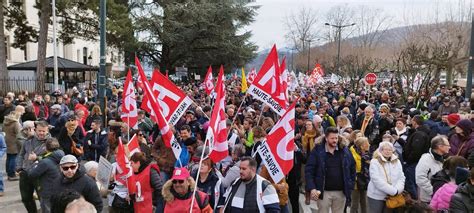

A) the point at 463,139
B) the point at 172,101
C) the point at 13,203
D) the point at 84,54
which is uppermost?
the point at 84,54

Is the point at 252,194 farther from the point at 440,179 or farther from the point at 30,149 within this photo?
the point at 30,149

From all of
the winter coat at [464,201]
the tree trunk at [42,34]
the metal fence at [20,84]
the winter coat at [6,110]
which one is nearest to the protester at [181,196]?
the winter coat at [464,201]

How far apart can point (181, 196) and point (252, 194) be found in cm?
70

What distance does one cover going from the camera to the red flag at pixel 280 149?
16.8 ft

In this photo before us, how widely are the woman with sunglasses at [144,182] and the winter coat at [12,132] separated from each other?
213 inches

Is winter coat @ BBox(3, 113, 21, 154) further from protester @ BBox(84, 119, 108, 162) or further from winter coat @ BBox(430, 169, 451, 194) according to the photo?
winter coat @ BBox(430, 169, 451, 194)

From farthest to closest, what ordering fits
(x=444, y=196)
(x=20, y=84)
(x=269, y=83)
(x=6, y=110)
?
1. (x=20, y=84)
2. (x=6, y=110)
3. (x=269, y=83)
4. (x=444, y=196)

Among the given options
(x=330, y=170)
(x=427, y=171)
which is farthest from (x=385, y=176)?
(x=330, y=170)

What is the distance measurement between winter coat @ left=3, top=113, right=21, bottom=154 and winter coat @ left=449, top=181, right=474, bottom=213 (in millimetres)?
8453

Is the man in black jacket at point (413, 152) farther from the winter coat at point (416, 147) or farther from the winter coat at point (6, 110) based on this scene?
the winter coat at point (6, 110)

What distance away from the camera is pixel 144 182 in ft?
17.1

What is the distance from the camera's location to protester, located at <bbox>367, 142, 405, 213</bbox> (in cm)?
580

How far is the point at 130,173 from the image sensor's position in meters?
5.17

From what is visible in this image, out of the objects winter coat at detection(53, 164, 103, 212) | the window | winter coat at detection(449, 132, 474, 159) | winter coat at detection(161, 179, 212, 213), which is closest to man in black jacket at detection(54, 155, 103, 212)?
winter coat at detection(53, 164, 103, 212)
